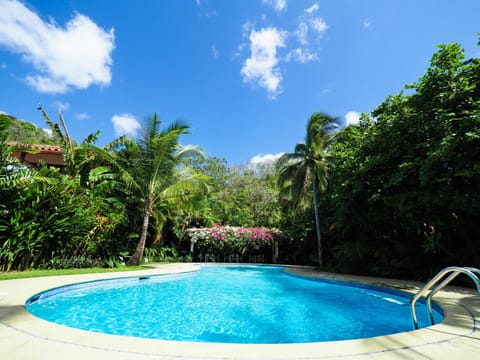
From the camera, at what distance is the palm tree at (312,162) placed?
13.8m

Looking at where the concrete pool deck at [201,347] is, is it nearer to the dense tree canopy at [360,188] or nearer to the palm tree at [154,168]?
the dense tree canopy at [360,188]

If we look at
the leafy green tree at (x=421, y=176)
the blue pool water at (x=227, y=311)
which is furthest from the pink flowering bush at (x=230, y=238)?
the blue pool water at (x=227, y=311)

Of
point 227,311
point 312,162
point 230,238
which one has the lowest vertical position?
point 227,311

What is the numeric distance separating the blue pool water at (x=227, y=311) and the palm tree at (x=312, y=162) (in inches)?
279

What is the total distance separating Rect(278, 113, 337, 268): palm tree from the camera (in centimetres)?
1375

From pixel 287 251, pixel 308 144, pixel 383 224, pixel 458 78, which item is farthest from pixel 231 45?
pixel 287 251

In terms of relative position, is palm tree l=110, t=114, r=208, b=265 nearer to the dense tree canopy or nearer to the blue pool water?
the dense tree canopy

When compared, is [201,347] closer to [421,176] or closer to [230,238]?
[421,176]

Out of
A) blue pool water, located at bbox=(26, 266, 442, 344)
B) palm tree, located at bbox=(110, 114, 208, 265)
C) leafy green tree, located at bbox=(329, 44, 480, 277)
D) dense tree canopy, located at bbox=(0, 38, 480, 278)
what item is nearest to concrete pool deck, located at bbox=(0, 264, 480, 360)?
blue pool water, located at bbox=(26, 266, 442, 344)

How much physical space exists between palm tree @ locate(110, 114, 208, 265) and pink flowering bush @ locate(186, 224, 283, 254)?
235 inches

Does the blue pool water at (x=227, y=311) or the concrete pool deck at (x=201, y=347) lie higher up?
the concrete pool deck at (x=201, y=347)

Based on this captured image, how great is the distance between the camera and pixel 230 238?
654 inches

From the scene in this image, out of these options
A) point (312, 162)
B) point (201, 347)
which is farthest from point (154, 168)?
point (312, 162)

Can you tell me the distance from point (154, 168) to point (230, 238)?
850 cm
